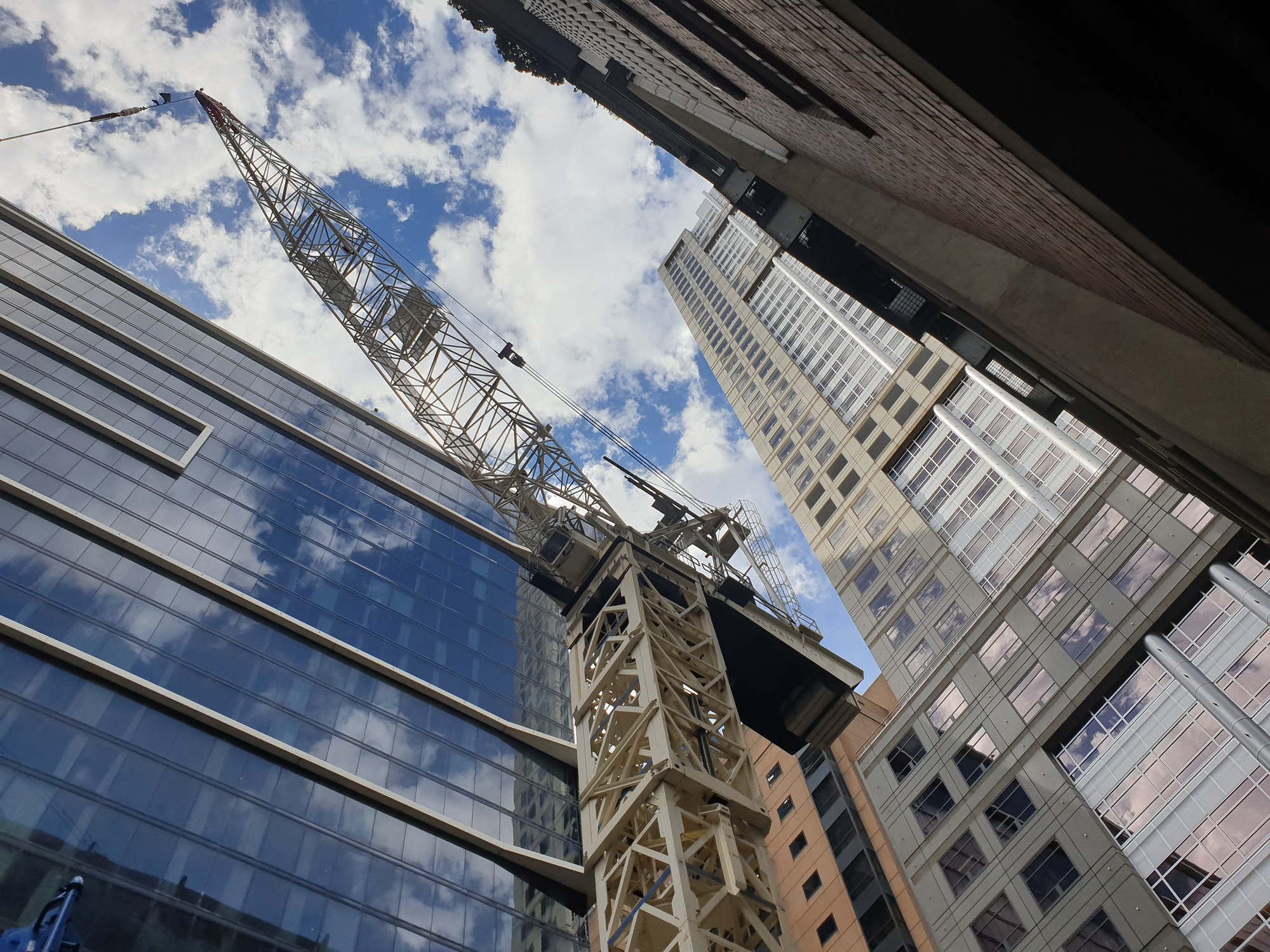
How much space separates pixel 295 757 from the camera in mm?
29141

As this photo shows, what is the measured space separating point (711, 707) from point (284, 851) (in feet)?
49.1

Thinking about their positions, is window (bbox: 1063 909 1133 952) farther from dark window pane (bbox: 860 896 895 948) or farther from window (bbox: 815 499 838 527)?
window (bbox: 815 499 838 527)

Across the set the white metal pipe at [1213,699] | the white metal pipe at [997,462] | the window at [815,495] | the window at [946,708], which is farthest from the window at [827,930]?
the window at [815,495]

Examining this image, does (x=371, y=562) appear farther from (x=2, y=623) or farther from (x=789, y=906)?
(x=789, y=906)

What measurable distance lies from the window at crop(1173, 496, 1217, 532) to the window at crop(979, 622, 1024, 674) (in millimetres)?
7307

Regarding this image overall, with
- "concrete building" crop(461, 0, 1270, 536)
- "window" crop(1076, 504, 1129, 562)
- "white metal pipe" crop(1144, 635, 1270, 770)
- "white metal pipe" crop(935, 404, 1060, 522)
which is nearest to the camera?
"concrete building" crop(461, 0, 1270, 536)

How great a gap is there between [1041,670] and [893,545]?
12.7 metres

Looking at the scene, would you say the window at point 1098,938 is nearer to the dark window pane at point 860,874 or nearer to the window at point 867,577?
the dark window pane at point 860,874

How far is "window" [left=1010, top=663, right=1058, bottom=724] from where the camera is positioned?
31.1m

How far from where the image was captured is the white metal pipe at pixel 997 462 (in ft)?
120

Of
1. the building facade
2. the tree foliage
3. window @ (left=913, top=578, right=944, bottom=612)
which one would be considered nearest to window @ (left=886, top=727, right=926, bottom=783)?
the building facade

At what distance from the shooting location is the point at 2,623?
25.2 m

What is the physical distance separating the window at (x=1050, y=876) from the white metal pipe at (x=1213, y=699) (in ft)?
21.6

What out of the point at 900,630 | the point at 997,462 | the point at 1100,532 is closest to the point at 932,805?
the point at 900,630
